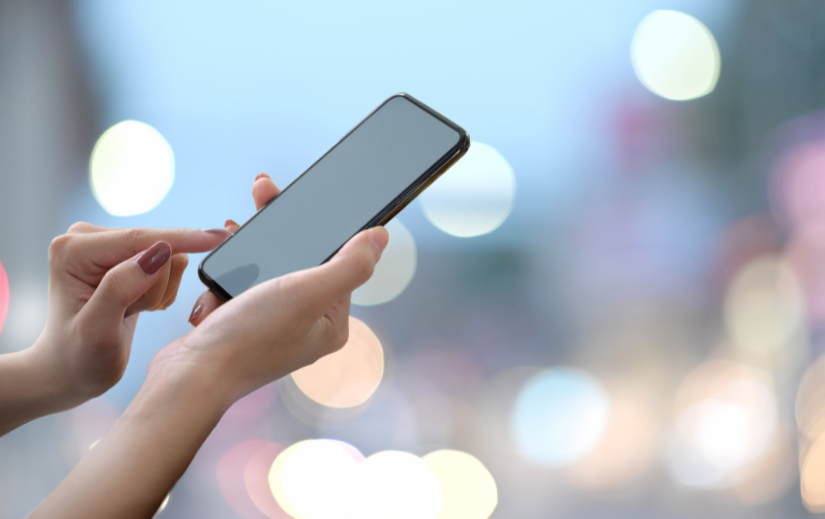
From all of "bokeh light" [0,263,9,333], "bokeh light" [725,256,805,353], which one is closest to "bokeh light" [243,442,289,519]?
"bokeh light" [0,263,9,333]

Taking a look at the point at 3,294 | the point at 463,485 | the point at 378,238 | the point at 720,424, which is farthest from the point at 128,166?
the point at 720,424

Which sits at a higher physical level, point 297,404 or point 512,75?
point 512,75

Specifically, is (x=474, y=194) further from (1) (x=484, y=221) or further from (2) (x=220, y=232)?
(2) (x=220, y=232)

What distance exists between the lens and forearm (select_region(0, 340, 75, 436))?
0.50 metres

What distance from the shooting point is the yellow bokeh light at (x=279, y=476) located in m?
1.03

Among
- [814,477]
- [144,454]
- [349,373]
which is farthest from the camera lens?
[349,373]

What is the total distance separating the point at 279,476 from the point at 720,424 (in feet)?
3.15

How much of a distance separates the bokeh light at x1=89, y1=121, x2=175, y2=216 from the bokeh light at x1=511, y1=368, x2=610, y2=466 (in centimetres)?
95

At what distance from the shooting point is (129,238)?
48 cm

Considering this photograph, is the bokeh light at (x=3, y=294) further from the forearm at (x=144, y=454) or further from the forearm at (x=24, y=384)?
the forearm at (x=144, y=454)

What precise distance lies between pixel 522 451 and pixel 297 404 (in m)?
0.51

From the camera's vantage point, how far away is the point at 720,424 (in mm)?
1012

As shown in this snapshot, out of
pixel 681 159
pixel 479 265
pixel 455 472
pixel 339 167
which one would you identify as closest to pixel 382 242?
pixel 339 167

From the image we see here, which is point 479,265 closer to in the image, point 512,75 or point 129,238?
point 512,75
